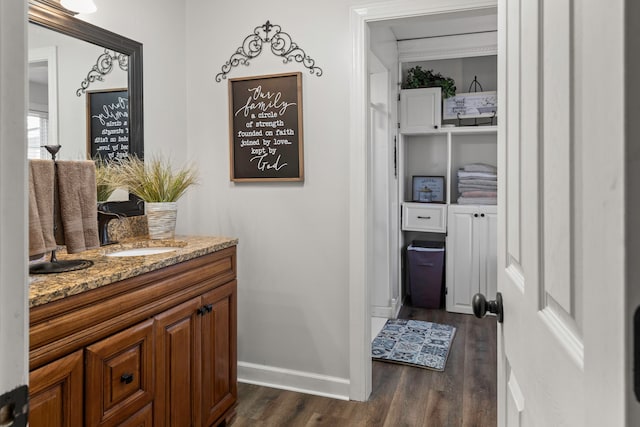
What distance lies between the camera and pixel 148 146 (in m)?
2.44

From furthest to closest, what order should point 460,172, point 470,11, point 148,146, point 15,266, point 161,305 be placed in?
1. point 460,172
2. point 148,146
3. point 470,11
4. point 161,305
5. point 15,266

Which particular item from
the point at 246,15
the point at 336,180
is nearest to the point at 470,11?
the point at 336,180

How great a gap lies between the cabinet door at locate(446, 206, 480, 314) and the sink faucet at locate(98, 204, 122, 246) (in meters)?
3.01

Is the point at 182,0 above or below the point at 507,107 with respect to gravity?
above

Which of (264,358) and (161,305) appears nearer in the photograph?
(161,305)

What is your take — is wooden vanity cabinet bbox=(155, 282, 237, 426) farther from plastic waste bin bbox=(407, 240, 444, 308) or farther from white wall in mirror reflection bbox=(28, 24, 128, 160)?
plastic waste bin bbox=(407, 240, 444, 308)

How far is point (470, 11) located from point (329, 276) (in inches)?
63.0

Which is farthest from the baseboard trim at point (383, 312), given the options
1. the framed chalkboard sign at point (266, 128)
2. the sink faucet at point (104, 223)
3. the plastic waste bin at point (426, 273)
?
the sink faucet at point (104, 223)

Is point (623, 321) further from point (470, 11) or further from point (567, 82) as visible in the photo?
point (470, 11)

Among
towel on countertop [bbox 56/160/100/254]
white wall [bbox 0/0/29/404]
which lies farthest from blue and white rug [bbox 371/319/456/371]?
white wall [bbox 0/0/29/404]

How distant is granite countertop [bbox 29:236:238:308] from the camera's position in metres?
1.25

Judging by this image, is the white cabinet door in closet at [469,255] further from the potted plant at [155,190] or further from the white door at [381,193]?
the potted plant at [155,190]

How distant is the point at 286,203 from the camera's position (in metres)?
2.61

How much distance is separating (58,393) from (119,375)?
0.79 feet
